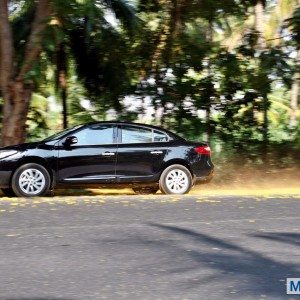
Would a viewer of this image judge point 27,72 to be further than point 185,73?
No

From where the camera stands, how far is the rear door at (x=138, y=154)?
1303 cm

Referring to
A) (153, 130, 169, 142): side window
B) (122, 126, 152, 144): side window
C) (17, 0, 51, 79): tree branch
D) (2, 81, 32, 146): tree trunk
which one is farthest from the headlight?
(153, 130, 169, 142): side window

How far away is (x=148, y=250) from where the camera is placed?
23.4ft

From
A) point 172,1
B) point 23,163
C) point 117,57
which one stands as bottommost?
point 23,163

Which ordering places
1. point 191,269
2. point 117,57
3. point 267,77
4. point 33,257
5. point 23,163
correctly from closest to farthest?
point 191,269, point 33,257, point 23,163, point 267,77, point 117,57

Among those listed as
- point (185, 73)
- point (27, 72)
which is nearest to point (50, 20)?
point (27, 72)

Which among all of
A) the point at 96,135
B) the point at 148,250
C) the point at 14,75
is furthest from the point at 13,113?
the point at 148,250

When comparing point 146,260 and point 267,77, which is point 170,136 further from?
point 146,260

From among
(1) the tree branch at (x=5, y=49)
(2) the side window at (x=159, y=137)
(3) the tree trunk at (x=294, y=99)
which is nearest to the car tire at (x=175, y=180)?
(2) the side window at (x=159, y=137)

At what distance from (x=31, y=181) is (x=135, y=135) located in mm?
2377

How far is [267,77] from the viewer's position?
1702cm

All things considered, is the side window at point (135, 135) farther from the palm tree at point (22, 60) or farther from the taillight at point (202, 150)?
the palm tree at point (22, 60)

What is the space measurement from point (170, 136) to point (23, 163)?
10.3ft

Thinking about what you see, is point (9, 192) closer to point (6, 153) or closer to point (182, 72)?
point (6, 153)
